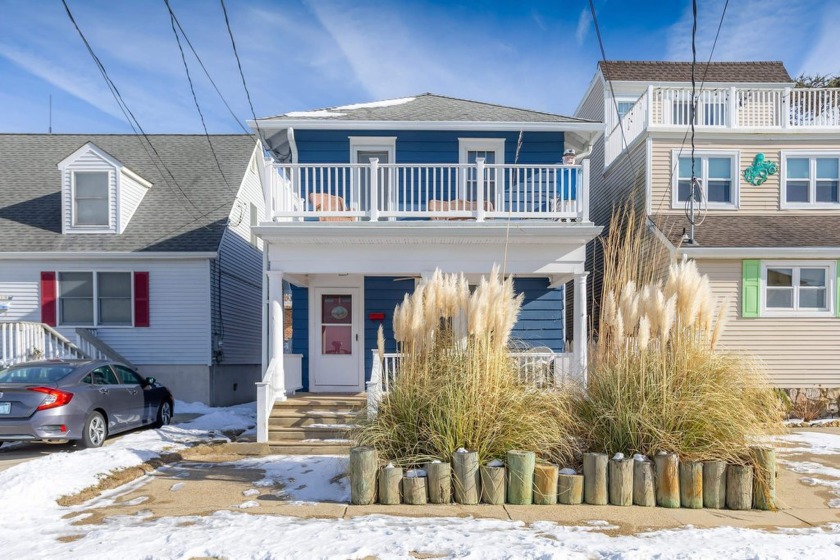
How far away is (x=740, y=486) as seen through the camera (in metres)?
5.35

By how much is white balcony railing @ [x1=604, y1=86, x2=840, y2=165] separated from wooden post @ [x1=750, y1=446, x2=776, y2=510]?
9092 millimetres

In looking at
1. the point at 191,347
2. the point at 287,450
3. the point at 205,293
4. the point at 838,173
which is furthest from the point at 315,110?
the point at 838,173

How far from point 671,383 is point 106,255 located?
479 inches

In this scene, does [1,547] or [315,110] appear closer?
[1,547]

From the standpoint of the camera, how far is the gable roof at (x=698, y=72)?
58.5 feet

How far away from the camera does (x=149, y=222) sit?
1412cm

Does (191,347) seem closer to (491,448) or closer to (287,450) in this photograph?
(287,450)

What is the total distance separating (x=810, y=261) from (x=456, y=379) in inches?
389

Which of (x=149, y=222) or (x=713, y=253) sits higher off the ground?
(x=149, y=222)

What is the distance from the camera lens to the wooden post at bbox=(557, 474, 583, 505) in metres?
5.48

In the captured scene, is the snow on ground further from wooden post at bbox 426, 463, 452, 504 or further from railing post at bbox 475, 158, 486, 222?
railing post at bbox 475, 158, 486, 222

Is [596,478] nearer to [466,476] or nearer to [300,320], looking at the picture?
[466,476]

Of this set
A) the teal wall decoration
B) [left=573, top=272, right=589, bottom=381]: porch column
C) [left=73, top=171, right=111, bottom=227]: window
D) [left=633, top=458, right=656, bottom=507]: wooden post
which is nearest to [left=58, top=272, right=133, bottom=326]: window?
[left=73, top=171, right=111, bottom=227]: window

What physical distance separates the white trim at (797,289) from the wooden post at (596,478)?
28.1ft
